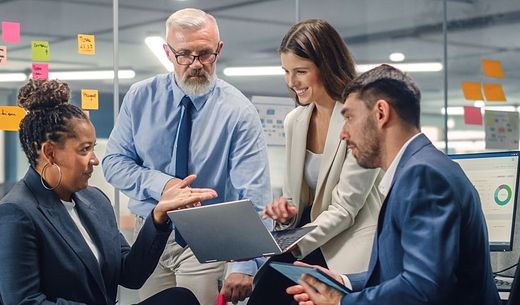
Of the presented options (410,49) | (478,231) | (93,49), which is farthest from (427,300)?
(410,49)

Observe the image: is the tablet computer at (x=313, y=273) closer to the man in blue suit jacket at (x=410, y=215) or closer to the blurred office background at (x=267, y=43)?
the man in blue suit jacket at (x=410, y=215)

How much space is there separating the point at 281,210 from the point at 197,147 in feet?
1.46

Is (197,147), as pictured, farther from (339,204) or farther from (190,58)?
(339,204)

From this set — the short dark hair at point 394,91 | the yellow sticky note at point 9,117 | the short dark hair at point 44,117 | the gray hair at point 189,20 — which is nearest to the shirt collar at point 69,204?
the short dark hair at point 44,117

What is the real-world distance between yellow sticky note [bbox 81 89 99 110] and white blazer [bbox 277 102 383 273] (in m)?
1.95

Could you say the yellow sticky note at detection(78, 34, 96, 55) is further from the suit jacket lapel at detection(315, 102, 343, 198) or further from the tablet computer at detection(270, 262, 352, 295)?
the tablet computer at detection(270, 262, 352, 295)

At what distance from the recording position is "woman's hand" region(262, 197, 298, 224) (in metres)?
2.52

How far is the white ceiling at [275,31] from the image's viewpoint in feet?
14.9

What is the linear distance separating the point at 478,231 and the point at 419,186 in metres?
0.18

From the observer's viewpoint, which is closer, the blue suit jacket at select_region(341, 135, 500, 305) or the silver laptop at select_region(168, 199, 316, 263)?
the blue suit jacket at select_region(341, 135, 500, 305)

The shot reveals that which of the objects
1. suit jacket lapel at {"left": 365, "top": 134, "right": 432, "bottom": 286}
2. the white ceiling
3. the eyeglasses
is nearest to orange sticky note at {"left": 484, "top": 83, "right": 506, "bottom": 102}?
the white ceiling

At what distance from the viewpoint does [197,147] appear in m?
2.83

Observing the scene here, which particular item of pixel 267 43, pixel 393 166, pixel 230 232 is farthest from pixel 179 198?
pixel 267 43

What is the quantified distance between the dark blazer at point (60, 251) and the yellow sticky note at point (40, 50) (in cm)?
183
